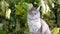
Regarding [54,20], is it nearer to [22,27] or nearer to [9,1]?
[22,27]

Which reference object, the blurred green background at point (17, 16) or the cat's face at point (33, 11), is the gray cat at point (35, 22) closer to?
the cat's face at point (33, 11)

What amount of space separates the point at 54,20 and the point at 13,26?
62 cm

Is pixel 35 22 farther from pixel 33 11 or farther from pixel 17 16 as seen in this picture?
pixel 17 16

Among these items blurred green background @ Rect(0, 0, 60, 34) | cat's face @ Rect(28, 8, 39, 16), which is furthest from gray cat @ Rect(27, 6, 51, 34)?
blurred green background @ Rect(0, 0, 60, 34)

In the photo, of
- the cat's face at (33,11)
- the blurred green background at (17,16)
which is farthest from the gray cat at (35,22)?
the blurred green background at (17,16)

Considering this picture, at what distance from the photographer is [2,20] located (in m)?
2.14

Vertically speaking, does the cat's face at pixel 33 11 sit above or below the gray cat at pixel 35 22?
above

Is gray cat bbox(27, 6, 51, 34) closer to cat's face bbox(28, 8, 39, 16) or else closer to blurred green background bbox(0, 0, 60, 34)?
cat's face bbox(28, 8, 39, 16)

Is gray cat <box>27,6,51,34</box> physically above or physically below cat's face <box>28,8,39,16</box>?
below

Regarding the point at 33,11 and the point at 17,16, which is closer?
the point at 33,11

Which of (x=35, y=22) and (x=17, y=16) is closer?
(x=35, y=22)

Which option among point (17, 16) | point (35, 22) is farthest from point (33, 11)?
point (17, 16)

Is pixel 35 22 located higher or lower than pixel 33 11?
lower

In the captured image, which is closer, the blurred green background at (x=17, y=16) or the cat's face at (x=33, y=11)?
the cat's face at (x=33, y=11)
